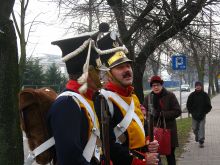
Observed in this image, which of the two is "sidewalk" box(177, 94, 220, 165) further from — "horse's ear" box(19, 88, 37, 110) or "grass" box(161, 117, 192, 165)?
"horse's ear" box(19, 88, 37, 110)

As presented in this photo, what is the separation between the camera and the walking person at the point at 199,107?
12.0 m

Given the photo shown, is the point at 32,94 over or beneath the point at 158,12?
beneath

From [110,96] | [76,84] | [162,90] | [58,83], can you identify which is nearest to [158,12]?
[162,90]

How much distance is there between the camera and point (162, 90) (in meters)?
7.88

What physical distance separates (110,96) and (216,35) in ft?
28.1

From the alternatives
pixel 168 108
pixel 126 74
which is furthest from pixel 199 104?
pixel 126 74

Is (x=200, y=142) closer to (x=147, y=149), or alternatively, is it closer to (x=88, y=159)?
(x=147, y=149)

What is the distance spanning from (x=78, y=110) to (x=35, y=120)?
29cm

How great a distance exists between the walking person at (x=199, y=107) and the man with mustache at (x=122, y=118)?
829 centimetres

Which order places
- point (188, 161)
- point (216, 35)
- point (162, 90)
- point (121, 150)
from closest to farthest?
point (121, 150)
point (162, 90)
point (188, 161)
point (216, 35)

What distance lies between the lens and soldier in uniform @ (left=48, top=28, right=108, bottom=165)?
280cm

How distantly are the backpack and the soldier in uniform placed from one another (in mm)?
74

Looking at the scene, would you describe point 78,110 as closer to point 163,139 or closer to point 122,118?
point 122,118

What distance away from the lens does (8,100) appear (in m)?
5.16
